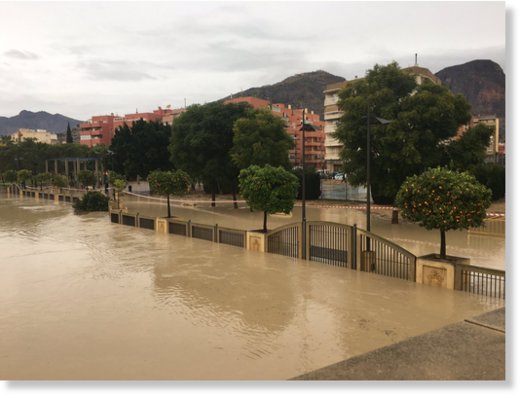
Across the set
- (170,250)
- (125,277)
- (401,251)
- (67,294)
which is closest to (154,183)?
(170,250)

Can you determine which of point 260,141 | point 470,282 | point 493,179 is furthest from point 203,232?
point 493,179

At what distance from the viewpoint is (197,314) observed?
11.7 meters

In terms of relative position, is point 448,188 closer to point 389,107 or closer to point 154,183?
point 389,107

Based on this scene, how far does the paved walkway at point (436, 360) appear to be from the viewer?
7.35 metres

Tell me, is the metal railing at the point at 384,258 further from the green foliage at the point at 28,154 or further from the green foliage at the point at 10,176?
the green foliage at the point at 28,154

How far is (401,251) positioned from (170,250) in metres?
10.7

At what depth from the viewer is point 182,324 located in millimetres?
10891

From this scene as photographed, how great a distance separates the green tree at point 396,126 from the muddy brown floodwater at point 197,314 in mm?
11692

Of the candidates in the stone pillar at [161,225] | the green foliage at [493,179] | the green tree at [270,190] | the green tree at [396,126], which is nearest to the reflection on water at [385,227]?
the green tree at [396,126]

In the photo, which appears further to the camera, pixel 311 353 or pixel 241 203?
pixel 241 203

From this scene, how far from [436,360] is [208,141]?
34.9 metres

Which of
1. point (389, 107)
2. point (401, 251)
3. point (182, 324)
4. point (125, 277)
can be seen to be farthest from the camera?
point (389, 107)

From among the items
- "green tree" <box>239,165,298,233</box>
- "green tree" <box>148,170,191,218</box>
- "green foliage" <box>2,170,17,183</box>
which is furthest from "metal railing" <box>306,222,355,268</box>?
"green foliage" <box>2,170,17,183</box>

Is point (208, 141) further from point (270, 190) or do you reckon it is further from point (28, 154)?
point (28, 154)
